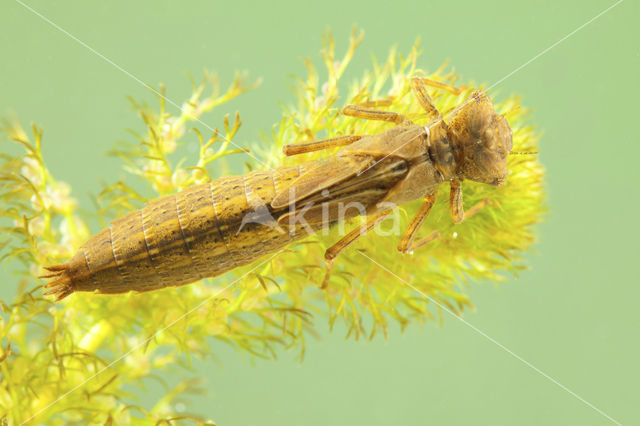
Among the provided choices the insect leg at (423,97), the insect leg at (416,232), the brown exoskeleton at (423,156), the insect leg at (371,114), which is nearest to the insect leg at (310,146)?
the brown exoskeleton at (423,156)

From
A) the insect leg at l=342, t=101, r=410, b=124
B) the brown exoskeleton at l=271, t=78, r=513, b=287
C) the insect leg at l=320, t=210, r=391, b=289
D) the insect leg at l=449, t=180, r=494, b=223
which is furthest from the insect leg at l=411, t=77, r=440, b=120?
the insect leg at l=320, t=210, r=391, b=289

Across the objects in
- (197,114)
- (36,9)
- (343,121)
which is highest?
(36,9)

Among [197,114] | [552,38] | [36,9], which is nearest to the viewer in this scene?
[197,114]

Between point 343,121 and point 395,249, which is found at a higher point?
point 343,121

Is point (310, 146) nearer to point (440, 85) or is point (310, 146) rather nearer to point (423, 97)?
point (423, 97)

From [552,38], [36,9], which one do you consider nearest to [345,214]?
[552,38]

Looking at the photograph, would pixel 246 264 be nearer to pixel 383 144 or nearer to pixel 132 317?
pixel 132 317

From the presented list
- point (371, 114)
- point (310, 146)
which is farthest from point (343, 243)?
point (371, 114)

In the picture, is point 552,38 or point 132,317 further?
point 552,38
